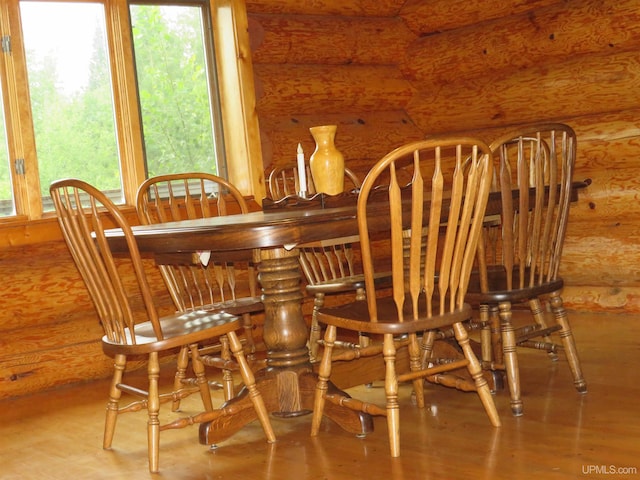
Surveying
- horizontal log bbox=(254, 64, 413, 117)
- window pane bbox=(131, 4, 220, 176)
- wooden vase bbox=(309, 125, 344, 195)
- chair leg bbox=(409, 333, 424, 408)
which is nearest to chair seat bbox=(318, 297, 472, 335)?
chair leg bbox=(409, 333, 424, 408)

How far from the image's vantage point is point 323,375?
304 cm

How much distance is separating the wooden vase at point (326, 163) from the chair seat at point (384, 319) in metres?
0.63

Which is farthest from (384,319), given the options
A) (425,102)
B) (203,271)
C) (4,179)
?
(425,102)

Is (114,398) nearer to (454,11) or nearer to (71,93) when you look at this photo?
(71,93)

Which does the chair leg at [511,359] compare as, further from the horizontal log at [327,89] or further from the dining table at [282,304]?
the horizontal log at [327,89]

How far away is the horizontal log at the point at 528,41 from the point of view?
488 cm

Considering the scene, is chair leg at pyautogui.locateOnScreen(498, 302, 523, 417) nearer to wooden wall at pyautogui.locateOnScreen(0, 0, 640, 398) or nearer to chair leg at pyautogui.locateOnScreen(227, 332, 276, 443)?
chair leg at pyautogui.locateOnScreen(227, 332, 276, 443)

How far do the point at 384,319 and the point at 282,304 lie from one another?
20.9 inches

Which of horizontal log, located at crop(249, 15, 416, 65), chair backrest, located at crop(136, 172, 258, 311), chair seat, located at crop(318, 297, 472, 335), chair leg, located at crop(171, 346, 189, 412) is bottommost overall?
chair leg, located at crop(171, 346, 189, 412)

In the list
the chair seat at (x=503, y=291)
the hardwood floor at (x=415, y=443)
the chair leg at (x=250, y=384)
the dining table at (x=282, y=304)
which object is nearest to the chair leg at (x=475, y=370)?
the hardwood floor at (x=415, y=443)

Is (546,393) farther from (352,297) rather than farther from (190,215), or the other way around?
(352,297)

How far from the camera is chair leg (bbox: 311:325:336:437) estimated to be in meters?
3.03

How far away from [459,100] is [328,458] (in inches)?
135

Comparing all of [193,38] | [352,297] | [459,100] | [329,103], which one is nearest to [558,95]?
[459,100]
